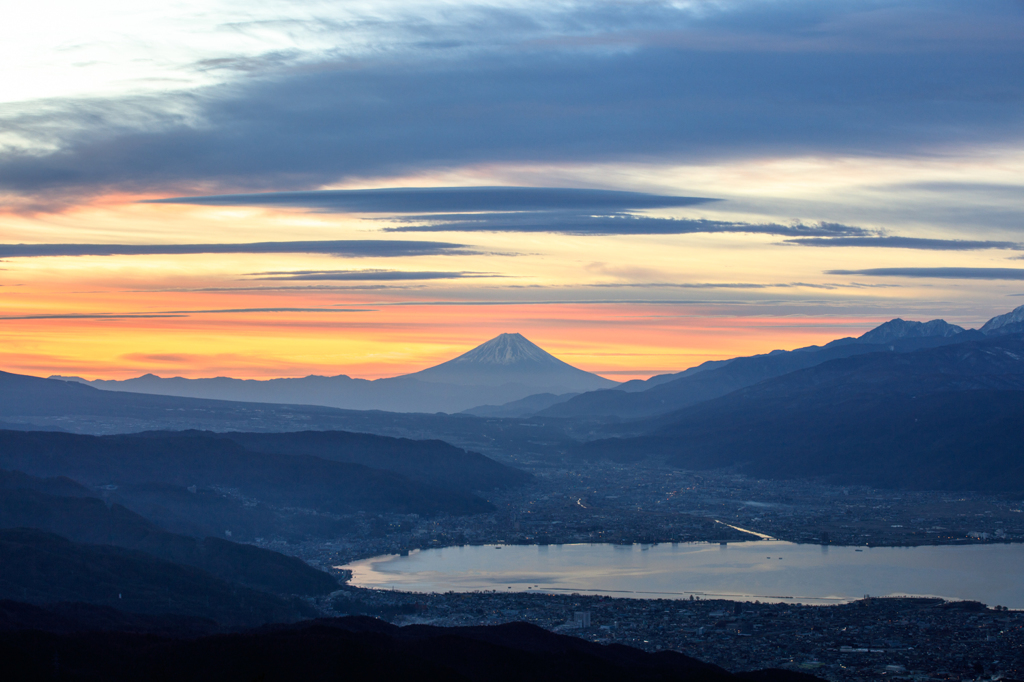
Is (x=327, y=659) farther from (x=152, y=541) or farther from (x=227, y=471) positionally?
(x=227, y=471)

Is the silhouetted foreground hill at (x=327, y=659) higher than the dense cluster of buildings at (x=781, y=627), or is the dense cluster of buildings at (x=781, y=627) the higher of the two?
the silhouetted foreground hill at (x=327, y=659)

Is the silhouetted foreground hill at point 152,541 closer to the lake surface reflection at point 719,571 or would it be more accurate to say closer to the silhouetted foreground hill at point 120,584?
the lake surface reflection at point 719,571

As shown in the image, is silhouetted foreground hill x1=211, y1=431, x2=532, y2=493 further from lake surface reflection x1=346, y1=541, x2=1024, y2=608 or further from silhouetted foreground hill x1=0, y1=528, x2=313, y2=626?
silhouetted foreground hill x1=0, y1=528, x2=313, y2=626

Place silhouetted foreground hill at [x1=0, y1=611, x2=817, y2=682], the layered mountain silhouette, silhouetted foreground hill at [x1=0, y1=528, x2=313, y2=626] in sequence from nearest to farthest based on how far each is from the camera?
silhouetted foreground hill at [x1=0, y1=611, x2=817, y2=682], the layered mountain silhouette, silhouetted foreground hill at [x1=0, y1=528, x2=313, y2=626]

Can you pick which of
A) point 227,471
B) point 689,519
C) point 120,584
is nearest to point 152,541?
point 120,584

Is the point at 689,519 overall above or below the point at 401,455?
below

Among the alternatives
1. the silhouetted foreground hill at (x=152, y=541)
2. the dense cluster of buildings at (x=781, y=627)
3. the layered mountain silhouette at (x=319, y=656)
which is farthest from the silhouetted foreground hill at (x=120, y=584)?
the layered mountain silhouette at (x=319, y=656)

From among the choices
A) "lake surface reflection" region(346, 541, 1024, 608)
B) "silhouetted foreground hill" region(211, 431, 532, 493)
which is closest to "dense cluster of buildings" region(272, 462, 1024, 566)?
"lake surface reflection" region(346, 541, 1024, 608)
